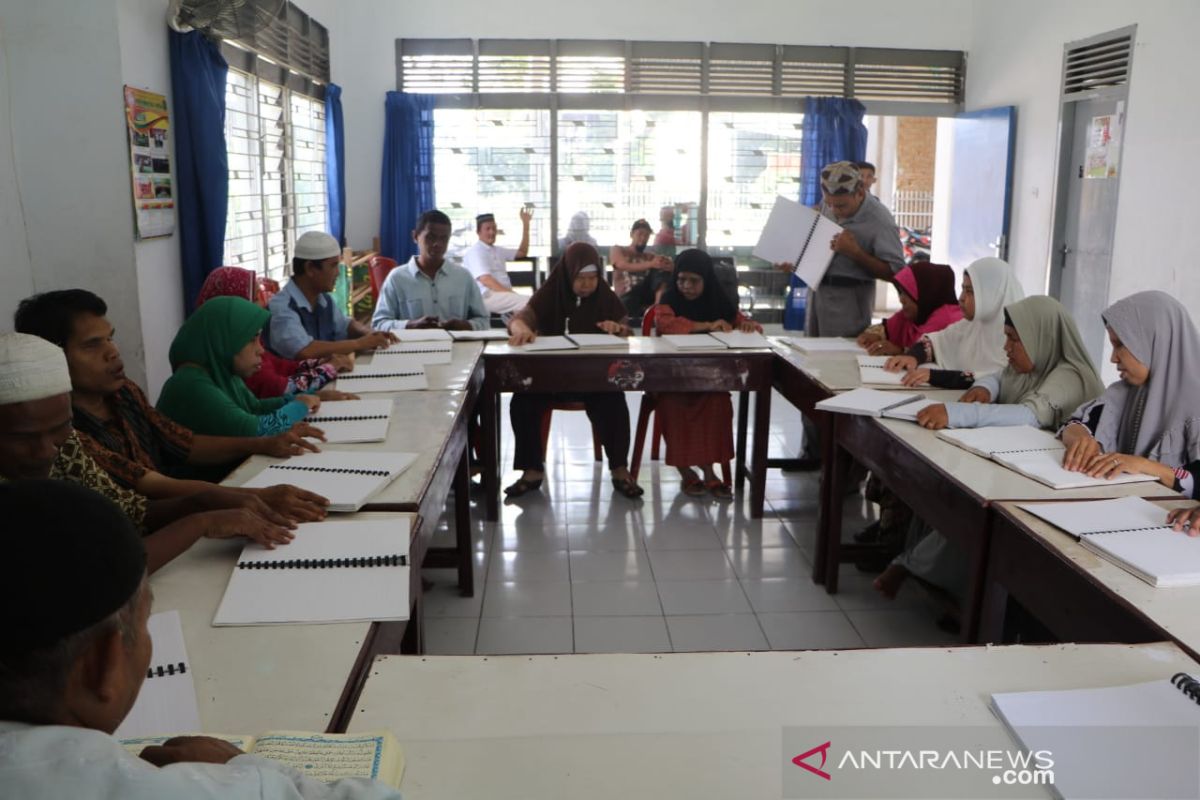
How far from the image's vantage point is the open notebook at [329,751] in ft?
3.63

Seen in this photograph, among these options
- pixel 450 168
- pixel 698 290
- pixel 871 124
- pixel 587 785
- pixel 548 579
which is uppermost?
pixel 871 124

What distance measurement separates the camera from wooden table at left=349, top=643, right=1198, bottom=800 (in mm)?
1153

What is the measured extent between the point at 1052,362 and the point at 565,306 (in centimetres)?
229

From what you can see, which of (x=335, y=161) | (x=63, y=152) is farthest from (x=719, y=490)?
(x=335, y=161)

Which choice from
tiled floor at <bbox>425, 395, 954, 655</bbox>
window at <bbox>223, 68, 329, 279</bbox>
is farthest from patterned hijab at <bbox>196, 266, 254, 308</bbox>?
window at <bbox>223, 68, 329, 279</bbox>

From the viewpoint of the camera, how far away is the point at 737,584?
3.43 m

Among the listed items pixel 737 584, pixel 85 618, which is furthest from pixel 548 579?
pixel 85 618

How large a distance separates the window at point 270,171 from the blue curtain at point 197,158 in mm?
625

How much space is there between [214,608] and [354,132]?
6.72m

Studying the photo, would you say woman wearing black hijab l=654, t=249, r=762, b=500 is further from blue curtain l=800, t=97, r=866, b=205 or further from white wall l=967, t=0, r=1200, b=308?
A: blue curtain l=800, t=97, r=866, b=205

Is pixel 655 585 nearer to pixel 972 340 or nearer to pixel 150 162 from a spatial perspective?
pixel 972 340

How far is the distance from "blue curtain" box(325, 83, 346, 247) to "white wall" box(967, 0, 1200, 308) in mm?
5129

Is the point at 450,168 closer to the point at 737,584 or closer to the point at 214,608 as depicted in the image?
the point at 737,584

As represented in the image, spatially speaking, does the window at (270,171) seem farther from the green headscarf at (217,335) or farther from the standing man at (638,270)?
the green headscarf at (217,335)
